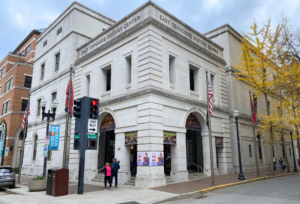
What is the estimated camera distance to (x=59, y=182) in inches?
445

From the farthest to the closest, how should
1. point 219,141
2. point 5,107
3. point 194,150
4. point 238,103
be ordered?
point 5,107 → point 238,103 → point 194,150 → point 219,141

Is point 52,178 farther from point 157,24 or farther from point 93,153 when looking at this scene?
point 157,24

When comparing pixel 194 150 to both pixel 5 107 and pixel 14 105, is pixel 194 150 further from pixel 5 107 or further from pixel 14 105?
pixel 5 107

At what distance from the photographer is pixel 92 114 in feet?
39.3

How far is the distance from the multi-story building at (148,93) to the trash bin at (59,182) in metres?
4.83

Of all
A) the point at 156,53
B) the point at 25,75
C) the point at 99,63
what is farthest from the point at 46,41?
the point at 156,53

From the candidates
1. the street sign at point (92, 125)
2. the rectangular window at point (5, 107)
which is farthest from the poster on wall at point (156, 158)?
the rectangular window at point (5, 107)

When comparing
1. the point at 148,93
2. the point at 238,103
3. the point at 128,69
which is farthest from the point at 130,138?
the point at 238,103

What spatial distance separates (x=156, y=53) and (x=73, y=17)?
1505 cm

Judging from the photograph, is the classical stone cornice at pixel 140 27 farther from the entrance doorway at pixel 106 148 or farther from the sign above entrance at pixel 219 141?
the sign above entrance at pixel 219 141

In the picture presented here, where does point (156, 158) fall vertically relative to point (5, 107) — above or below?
below

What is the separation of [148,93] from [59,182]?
7.63 meters

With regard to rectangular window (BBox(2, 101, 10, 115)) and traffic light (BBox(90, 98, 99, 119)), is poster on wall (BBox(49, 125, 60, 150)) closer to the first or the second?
traffic light (BBox(90, 98, 99, 119))

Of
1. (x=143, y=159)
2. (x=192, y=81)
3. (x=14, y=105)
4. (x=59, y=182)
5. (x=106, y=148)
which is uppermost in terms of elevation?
(x=14, y=105)
